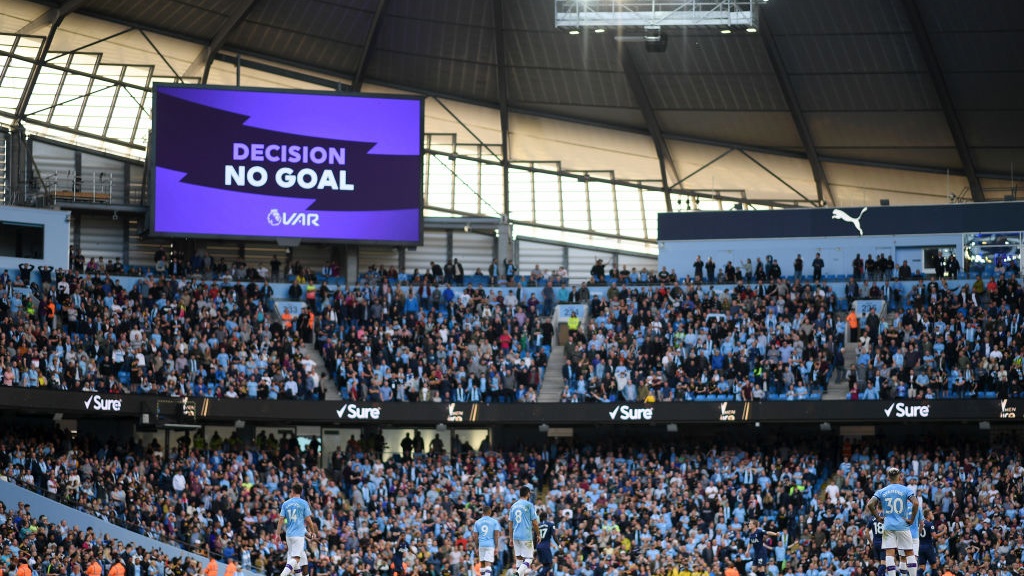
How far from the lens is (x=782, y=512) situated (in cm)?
4684

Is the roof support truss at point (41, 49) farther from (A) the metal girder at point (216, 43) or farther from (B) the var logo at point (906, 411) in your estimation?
(B) the var logo at point (906, 411)

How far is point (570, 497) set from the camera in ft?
160

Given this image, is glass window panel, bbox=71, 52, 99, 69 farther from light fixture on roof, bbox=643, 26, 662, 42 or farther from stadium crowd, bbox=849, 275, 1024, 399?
stadium crowd, bbox=849, 275, 1024, 399

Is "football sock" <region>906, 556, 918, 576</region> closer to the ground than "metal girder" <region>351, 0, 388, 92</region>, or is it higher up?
closer to the ground

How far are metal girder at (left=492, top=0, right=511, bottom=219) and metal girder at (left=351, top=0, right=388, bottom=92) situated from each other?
4.49 meters

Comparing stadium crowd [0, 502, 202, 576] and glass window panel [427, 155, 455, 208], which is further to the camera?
glass window panel [427, 155, 455, 208]

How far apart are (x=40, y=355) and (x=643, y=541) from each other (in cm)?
1955

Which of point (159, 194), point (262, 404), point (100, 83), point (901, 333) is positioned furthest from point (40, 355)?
point (901, 333)

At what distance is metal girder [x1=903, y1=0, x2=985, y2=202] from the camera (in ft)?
173

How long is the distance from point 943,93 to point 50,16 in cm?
3402

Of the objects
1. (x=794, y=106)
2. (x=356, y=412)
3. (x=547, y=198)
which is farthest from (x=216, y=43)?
(x=794, y=106)

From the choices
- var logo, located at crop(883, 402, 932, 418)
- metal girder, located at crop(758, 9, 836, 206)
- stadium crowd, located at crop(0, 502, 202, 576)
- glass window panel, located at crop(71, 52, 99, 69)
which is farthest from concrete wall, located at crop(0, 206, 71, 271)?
var logo, located at crop(883, 402, 932, 418)

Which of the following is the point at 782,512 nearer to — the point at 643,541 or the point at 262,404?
the point at 643,541

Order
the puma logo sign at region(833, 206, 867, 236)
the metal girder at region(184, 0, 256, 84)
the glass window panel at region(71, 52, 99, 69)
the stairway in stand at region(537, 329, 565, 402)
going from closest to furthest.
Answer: the stairway in stand at region(537, 329, 565, 402)
the metal girder at region(184, 0, 256, 84)
the glass window panel at region(71, 52, 99, 69)
the puma logo sign at region(833, 206, 867, 236)
